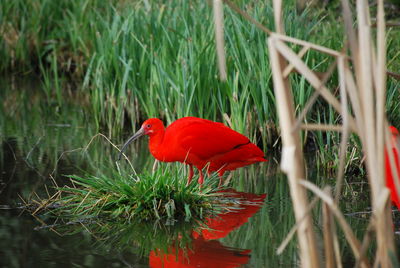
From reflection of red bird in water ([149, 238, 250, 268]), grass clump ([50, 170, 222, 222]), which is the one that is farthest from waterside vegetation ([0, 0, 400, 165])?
reflection of red bird in water ([149, 238, 250, 268])

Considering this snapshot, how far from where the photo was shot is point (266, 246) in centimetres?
402

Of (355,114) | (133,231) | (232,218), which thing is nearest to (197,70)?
(232,218)

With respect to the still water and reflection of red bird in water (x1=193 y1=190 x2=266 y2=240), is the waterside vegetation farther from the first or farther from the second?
reflection of red bird in water (x1=193 y1=190 x2=266 y2=240)

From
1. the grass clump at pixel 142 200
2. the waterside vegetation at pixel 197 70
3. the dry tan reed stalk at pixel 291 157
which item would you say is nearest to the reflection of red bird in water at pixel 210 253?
the grass clump at pixel 142 200

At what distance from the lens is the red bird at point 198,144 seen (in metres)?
5.08

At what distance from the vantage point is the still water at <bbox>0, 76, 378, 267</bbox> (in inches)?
149

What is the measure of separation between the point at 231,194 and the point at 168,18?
109 inches

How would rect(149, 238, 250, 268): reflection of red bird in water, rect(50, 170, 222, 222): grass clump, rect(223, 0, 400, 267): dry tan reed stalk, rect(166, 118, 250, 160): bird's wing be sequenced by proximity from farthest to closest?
rect(166, 118, 250, 160): bird's wing, rect(50, 170, 222, 222): grass clump, rect(149, 238, 250, 268): reflection of red bird in water, rect(223, 0, 400, 267): dry tan reed stalk

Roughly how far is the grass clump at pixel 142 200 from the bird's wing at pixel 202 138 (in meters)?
0.40

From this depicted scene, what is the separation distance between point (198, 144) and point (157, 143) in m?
0.29

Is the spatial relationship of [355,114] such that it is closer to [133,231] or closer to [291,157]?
[291,157]

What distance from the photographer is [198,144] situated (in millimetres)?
5082

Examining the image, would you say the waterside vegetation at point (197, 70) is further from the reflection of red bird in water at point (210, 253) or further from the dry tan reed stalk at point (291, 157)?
the dry tan reed stalk at point (291, 157)

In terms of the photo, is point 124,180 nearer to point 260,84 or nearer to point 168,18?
point 260,84
